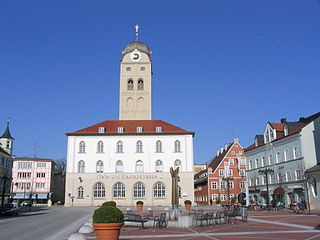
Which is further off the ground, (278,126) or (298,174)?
(278,126)

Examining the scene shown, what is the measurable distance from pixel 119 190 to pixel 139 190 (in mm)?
3148

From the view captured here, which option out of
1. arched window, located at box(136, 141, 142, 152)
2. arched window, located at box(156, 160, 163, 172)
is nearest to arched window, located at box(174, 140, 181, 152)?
arched window, located at box(156, 160, 163, 172)

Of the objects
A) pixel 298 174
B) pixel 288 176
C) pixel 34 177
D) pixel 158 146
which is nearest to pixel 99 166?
pixel 158 146

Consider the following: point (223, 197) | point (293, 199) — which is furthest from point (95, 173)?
point (293, 199)

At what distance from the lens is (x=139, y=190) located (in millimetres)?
53625

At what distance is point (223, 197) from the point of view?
6425cm

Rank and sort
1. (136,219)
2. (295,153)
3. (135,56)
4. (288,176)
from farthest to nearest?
(135,56)
(288,176)
(295,153)
(136,219)

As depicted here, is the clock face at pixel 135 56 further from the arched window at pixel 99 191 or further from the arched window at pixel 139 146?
the arched window at pixel 99 191

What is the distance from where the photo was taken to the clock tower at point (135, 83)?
217 feet

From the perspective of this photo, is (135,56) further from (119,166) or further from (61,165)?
(61,165)

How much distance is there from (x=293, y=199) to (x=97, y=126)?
32.6 metres

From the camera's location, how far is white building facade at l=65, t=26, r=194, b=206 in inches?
2101

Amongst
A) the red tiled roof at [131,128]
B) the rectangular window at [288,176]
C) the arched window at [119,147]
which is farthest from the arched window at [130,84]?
the rectangular window at [288,176]

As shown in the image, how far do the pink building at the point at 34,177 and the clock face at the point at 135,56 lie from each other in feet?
112
